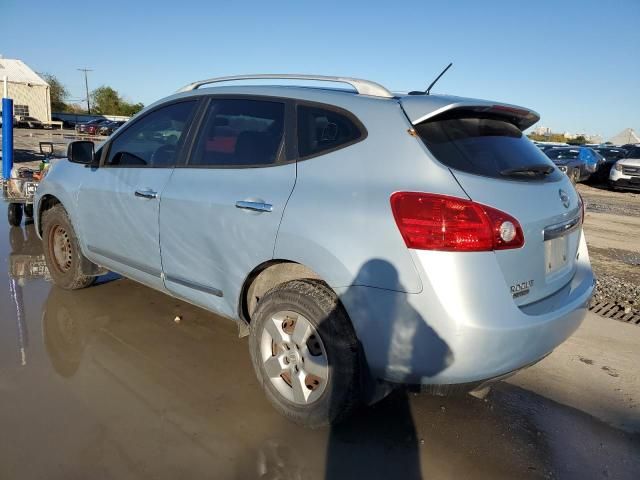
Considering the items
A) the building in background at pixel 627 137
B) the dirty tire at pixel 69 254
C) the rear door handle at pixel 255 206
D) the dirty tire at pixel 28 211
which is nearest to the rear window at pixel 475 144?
the rear door handle at pixel 255 206

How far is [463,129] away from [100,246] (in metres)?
2.97

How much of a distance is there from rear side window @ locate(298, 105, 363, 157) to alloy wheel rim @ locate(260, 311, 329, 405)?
0.91m

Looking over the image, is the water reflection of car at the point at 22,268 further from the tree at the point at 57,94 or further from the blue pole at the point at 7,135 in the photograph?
the tree at the point at 57,94

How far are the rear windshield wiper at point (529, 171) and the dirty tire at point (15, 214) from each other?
7.19m

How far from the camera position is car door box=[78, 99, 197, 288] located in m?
3.51

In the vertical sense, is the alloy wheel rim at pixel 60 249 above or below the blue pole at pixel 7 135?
below

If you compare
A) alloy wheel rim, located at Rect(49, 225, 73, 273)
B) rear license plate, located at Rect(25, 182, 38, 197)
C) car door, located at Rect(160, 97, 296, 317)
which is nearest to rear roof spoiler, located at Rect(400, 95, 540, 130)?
car door, located at Rect(160, 97, 296, 317)

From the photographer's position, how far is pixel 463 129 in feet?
8.54

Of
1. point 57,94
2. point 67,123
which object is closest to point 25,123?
point 67,123

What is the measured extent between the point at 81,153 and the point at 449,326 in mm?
3341

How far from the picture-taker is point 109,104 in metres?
80.7

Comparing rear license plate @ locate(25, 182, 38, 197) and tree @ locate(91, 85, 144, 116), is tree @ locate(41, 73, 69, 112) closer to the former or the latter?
tree @ locate(91, 85, 144, 116)

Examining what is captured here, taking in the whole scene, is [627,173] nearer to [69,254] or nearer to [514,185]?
[514,185]

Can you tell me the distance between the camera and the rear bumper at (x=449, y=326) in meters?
2.20
